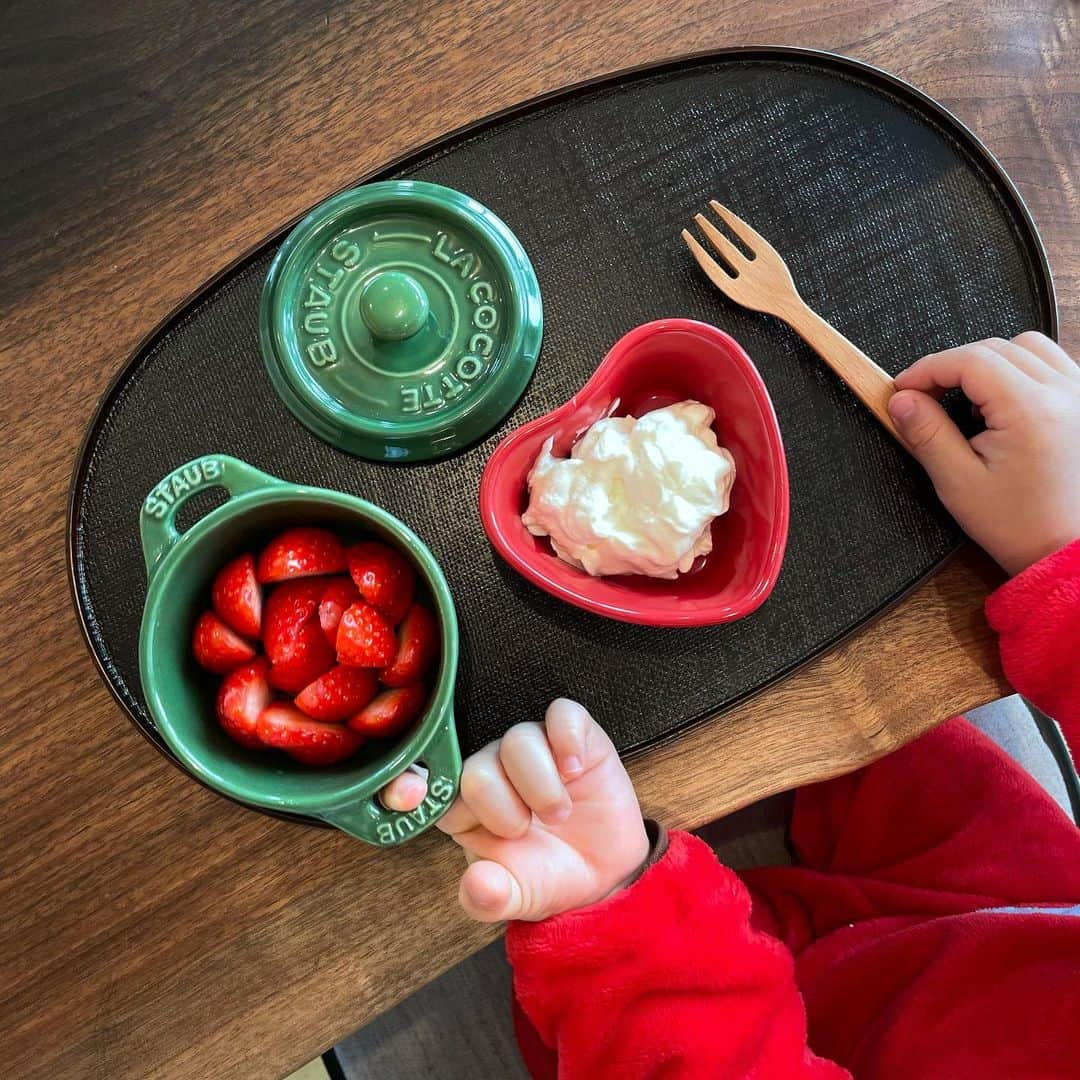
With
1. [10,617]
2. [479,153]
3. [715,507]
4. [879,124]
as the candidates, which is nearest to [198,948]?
[10,617]

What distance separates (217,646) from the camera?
547 mm

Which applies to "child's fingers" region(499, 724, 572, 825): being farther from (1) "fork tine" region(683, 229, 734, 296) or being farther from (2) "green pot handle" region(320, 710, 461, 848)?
(1) "fork tine" region(683, 229, 734, 296)

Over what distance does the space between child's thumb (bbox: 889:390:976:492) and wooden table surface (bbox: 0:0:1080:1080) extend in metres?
0.09

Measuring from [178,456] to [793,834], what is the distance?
0.76 m

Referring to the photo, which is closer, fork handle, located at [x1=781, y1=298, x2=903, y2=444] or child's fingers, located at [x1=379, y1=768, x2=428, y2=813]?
child's fingers, located at [x1=379, y1=768, x2=428, y2=813]

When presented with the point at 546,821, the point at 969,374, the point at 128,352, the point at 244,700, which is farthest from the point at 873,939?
the point at 128,352

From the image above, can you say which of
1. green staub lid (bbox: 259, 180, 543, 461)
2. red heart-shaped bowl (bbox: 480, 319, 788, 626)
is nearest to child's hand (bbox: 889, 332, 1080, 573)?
red heart-shaped bowl (bbox: 480, 319, 788, 626)

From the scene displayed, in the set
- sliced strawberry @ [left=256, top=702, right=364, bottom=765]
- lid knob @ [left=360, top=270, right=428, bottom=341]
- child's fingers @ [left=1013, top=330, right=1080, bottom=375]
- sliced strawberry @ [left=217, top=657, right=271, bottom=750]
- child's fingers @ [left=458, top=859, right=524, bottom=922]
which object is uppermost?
lid knob @ [left=360, top=270, right=428, bottom=341]

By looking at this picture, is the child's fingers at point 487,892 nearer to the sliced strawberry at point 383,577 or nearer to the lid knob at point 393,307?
the sliced strawberry at point 383,577

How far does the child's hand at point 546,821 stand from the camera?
0.57 meters

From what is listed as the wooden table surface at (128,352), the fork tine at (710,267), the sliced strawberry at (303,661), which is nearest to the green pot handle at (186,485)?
the sliced strawberry at (303,661)

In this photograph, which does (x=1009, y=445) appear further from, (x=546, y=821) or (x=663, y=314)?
(x=546, y=821)

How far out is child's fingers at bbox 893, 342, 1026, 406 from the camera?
2.05ft

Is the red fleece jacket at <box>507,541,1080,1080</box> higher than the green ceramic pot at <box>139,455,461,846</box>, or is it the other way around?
the green ceramic pot at <box>139,455,461,846</box>
